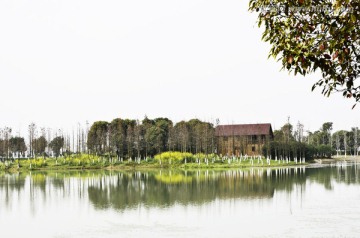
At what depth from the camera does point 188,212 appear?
28.7 meters

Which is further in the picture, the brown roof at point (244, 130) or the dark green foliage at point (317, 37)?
the brown roof at point (244, 130)

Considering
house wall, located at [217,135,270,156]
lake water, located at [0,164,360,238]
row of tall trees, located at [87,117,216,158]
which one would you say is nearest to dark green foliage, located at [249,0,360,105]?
lake water, located at [0,164,360,238]

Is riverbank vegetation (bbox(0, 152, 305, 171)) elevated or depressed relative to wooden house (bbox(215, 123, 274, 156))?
depressed

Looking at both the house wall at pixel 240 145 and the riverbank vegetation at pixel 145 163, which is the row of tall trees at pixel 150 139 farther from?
the riverbank vegetation at pixel 145 163

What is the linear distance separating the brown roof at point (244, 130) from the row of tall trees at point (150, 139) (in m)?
6.04

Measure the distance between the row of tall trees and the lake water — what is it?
187 feet

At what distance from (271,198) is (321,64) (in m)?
28.0

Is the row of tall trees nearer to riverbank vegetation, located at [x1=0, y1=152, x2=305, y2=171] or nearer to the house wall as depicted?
the house wall

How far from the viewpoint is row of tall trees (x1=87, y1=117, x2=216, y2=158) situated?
334 ft

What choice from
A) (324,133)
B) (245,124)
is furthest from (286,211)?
(324,133)

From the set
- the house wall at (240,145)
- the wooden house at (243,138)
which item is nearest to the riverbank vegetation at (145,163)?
the house wall at (240,145)

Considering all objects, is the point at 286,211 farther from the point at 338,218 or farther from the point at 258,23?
the point at 258,23

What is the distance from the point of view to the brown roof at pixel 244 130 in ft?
370

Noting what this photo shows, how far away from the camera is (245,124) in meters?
117
